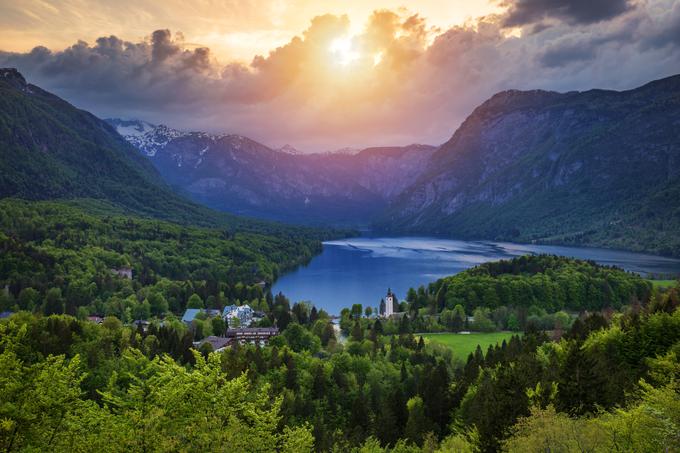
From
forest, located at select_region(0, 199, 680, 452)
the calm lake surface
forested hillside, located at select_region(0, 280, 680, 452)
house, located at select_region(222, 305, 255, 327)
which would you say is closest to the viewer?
forested hillside, located at select_region(0, 280, 680, 452)

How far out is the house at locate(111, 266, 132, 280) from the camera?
123 m

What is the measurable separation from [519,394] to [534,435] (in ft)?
26.6

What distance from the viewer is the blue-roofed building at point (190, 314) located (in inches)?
3828

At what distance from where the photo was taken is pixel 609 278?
117 meters

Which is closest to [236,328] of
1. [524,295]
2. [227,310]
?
[227,310]

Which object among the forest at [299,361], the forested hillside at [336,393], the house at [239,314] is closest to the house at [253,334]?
the forest at [299,361]

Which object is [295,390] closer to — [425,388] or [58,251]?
[425,388]

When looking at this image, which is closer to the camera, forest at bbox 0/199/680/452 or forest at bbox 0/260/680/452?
forest at bbox 0/260/680/452

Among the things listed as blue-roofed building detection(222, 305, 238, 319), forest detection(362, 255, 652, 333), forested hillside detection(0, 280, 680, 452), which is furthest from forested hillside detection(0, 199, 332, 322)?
forest detection(362, 255, 652, 333)

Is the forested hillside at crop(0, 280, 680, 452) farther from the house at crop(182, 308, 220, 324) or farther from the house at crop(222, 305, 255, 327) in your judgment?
the house at crop(182, 308, 220, 324)

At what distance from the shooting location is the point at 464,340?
274ft

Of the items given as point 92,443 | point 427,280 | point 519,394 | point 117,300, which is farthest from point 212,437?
point 427,280

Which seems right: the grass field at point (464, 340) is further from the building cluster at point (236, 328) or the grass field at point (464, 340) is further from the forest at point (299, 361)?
the building cluster at point (236, 328)

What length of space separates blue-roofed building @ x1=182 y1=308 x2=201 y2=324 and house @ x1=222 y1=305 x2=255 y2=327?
5191 millimetres
